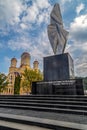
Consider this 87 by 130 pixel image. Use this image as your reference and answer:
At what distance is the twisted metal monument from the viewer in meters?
20.0

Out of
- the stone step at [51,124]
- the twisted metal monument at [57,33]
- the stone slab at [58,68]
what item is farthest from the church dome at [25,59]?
the stone step at [51,124]

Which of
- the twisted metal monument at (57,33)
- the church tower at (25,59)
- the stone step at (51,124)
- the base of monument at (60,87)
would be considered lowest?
the stone step at (51,124)

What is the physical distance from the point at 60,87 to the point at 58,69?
344 cm

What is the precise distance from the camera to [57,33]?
20.2m

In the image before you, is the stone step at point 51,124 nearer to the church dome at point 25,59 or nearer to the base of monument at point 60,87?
the base of monument at point 60,87

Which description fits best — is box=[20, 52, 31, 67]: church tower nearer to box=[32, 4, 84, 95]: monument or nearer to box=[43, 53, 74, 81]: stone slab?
box=[32, 4, 84, 95]: monument

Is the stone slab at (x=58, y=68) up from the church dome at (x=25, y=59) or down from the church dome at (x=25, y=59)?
down

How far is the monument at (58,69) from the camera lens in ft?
42.8

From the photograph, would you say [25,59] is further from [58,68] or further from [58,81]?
[58,81]

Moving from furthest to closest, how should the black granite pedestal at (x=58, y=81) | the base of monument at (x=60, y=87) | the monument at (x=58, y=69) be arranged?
1. the monument at (x=58, y=69)
2. the black granite pedestal at (x=58, y=81)
3. the base of monument at (x=60, y=87)

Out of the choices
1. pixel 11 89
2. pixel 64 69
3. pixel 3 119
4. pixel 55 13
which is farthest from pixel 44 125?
pixel 11 89

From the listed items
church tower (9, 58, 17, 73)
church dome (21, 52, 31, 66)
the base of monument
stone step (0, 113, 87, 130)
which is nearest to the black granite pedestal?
the base of monument

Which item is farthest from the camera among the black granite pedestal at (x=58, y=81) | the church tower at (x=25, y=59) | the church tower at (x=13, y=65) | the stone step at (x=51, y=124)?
the church tower at (x=25, y=59)

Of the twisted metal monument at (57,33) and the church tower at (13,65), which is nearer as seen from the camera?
the twisted metal monument at (57,33)
